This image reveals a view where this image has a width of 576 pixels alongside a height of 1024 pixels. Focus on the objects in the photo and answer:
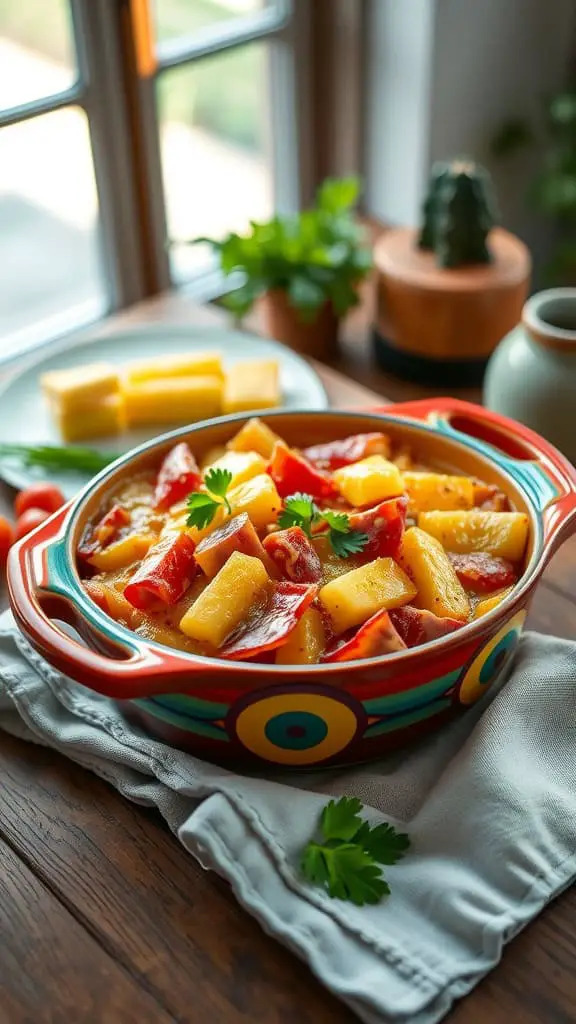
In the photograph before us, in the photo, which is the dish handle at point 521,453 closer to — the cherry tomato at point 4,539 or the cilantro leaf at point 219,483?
the cilantro leaf at point 219,483

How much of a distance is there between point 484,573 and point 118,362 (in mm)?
773

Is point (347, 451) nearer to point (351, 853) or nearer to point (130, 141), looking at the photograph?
point (351, 853)

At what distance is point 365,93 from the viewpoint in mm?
1919

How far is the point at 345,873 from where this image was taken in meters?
0.85

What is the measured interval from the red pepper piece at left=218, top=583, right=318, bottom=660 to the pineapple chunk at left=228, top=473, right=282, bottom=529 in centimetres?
7

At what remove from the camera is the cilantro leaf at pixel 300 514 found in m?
0.95

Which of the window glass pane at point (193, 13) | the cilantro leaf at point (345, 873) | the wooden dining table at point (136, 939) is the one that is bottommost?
the wooden dining table at point (136, 939)

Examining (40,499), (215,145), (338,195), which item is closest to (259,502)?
(40,499)

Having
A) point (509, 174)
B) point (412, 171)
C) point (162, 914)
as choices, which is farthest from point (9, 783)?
point (509, 174)

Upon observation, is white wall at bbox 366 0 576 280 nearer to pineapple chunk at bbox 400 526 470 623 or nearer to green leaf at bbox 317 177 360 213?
green leaf at bbox 317 177 360 213

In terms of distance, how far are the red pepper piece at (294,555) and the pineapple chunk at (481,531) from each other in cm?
13

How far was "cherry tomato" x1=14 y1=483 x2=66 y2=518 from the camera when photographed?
1264mm

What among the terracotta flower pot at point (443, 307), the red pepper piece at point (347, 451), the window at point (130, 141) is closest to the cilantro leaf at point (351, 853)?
the red pepper piece at point (347, 451)

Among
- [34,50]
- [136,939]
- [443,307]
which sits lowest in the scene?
[136,939]
